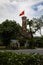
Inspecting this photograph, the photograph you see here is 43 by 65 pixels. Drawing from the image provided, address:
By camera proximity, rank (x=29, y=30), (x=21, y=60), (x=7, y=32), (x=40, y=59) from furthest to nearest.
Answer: (x=29, y=30)
(x=7, y=32)
(x=40, y=59)
(x=21, y=60)

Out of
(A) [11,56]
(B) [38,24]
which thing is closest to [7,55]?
(A) [11,56]

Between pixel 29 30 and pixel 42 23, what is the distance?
24.7 ft

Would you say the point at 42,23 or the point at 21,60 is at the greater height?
the point at 42,23

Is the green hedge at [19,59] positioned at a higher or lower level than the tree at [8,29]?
lower

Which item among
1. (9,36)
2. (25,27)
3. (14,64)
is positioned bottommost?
(14,64)

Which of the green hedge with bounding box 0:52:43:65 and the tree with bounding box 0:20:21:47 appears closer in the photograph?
the green hedge with bounding box 0:52:43:65

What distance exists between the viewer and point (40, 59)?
6906 mm

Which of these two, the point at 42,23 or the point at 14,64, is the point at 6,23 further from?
the point at 14,64

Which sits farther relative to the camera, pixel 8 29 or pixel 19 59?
pixel 8 29

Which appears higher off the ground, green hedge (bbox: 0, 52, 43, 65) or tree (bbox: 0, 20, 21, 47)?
tree (bbox: 0, 20, 21, 47)

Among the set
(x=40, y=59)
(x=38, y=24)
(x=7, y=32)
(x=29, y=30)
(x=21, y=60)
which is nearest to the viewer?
(x=21, y=60)

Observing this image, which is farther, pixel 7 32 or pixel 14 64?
pixel 7 32

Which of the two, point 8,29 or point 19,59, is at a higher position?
point 8,29

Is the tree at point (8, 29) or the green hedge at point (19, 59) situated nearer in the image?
the green hedge at point (19, 59)
